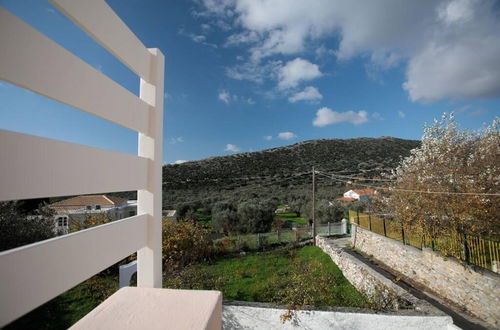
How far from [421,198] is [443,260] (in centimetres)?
215

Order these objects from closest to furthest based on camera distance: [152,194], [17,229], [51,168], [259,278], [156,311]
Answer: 1. [51,168]
2. [156,311]
3. [152,194]
4. [17,229]
5. [259,278]

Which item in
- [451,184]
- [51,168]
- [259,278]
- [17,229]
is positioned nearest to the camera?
[51,168]

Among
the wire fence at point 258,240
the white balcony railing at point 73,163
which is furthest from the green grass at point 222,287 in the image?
the white balcony railing at point 73,163

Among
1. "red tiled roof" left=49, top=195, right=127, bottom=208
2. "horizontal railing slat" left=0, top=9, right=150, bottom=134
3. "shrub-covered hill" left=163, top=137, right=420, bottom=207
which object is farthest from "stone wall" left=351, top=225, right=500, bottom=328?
"red tiled roof" left=49, top=195, right=127, bottom=208

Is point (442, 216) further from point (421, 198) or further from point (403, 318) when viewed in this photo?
point (403, 318)

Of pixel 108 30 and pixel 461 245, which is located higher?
pixel 108 30

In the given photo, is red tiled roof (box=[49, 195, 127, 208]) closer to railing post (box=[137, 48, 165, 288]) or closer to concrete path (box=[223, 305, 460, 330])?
concrete path (box=[223, 305, 460, 330])

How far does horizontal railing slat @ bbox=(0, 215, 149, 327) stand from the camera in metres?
0.55

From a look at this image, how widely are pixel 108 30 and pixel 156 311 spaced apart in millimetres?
964

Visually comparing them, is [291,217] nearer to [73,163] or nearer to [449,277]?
[449,277]

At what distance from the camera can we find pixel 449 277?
8.59 metres

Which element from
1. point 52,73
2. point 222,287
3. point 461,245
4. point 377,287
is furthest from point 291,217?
point 52,73

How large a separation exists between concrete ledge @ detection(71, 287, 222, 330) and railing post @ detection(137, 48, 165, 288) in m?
0.18

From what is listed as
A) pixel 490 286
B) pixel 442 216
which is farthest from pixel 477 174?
pixel 490 286
